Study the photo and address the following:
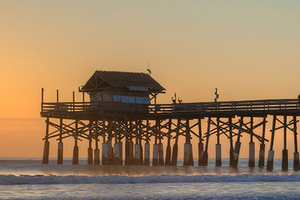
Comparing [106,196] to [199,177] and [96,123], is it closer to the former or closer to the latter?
[199,177]

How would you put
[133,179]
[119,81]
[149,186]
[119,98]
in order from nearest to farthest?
[149,186]
[133,179]
[119,98]
[119,81]

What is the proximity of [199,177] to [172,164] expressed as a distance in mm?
13470

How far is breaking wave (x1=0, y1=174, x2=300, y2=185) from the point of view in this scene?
139ft

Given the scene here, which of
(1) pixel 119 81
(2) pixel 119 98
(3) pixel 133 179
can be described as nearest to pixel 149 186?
(3) pixel 133 179

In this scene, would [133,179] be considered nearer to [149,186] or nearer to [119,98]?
[149,186]

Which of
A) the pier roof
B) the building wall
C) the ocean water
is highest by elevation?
the pier roof

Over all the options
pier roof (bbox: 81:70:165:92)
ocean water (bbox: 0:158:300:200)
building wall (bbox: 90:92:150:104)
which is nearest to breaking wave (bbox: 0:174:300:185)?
ocean water (bbox: 0:158:300:200)

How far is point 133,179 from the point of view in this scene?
44531 mm

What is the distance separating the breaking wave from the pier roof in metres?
16.8

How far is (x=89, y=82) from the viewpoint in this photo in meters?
62.9

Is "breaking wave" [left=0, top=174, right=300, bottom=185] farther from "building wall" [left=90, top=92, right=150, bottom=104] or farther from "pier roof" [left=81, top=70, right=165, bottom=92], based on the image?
"pier roof" [left=81, top=70, right=165, bottom=92]

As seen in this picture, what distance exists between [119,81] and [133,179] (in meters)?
17.9

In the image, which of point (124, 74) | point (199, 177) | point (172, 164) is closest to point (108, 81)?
point (124, 74)

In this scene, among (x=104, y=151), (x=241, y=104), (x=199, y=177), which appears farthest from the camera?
(x=104, y=151)
